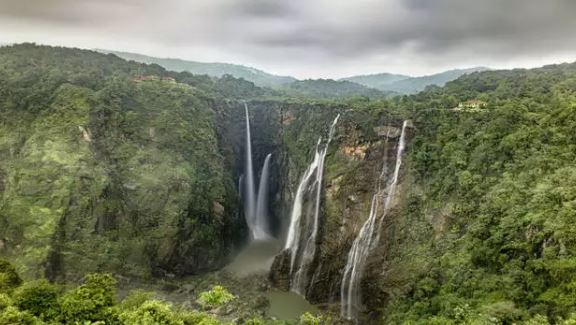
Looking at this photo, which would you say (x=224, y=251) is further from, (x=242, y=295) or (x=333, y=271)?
(x=333, y=271)

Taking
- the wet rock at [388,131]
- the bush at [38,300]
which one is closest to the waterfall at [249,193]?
the wet rock at [388,131]

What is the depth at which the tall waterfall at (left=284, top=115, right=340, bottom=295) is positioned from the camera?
30.5m

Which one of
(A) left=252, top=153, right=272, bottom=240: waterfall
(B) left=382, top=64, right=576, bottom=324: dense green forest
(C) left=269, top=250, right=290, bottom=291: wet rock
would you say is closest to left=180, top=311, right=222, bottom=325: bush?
(B) left=382, top=64, right=576, bottom=324: dense green forest

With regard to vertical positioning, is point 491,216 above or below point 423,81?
below

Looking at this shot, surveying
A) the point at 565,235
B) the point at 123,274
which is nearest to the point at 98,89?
the point at 123,274

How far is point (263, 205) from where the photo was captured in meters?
44.0

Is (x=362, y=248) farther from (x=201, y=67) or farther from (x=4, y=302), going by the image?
(x=201, y=67)

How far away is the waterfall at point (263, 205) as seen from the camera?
43.0m

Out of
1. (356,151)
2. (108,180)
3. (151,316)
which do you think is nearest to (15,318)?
(151,316)

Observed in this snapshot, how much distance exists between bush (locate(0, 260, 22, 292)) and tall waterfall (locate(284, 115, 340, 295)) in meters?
17.6

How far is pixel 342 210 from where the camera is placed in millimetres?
30062

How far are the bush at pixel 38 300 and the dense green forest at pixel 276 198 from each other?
52mm

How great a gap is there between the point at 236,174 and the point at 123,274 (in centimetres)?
1724

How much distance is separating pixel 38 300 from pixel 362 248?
62.0 feet
